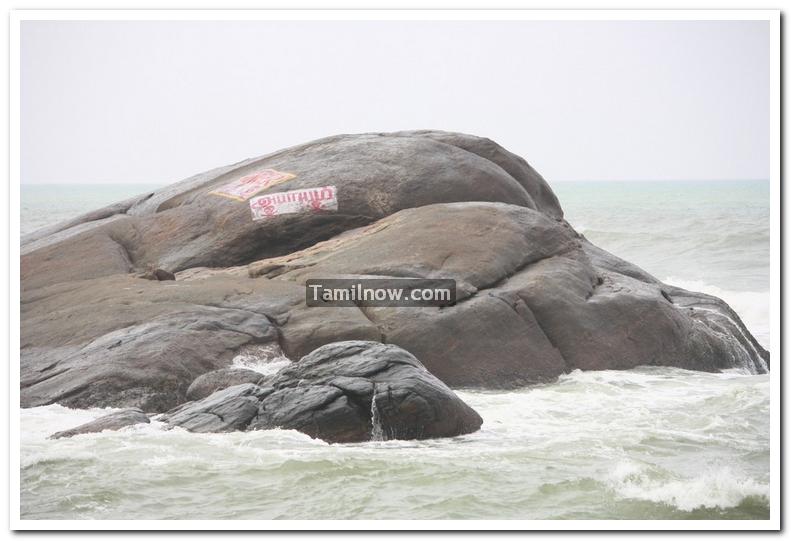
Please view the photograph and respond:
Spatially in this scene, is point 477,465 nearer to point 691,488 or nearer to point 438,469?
point 438,469

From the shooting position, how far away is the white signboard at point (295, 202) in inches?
576

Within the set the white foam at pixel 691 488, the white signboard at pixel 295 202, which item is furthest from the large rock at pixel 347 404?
the white signboard at pixel 295 202

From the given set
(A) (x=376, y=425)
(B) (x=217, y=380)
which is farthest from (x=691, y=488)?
(B) (x=217, y=380)

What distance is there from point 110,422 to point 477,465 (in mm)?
3479

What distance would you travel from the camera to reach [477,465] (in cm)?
882

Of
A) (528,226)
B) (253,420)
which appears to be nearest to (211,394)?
(253,420)

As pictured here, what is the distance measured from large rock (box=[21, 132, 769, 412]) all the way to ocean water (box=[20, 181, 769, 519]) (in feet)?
1.61

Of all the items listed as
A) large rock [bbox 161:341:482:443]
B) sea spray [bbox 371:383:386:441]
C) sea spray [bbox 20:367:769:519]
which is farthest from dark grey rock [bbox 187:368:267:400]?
sea spray [bbox 371:383:386:441]

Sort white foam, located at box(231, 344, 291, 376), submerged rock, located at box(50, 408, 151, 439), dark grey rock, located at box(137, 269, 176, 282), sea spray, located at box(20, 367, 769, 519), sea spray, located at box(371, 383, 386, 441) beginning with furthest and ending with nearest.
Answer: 1. dark grey rock, located at box(137, 269, 176, 282)
2. white foam, located at box(231, 344, 291, 376)
3. submerged rock, located at box(50, 408, 151, 439)
4. sea spray, located at box(371, 383, 386, 441)
5. sea spray, located at box(20, 367, 769, 519)

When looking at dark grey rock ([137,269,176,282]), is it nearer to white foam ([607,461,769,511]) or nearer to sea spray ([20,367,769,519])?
sea spray ([20,367,769,519])

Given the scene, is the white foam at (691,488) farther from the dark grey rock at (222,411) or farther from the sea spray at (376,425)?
the dark grey rock at (222,411)

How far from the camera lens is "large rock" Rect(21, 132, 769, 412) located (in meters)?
11.5
